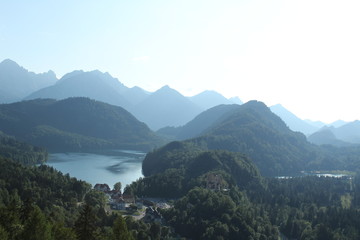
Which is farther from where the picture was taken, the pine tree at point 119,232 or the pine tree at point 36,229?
the pine tree at point 119,232

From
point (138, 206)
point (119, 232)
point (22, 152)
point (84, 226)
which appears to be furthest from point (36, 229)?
point (22, 152)

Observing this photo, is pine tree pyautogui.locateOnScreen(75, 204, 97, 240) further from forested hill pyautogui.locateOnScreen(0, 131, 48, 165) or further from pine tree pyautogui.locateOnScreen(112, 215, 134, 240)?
forested hill pyautogui.locateOnScreen(0, 131, 48, 165)

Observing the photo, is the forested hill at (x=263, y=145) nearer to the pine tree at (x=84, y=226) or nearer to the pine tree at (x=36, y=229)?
the pine tree at (x=84, y=226)

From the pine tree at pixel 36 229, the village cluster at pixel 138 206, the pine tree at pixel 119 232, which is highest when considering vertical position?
the pine tree at pixel 36 229

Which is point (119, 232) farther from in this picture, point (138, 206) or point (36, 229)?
point (138, 206)

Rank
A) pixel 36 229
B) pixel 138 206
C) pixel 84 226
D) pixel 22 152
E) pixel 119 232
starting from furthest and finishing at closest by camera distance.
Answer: pixel 22 152
pixel 138 206
pixel 119 232
pixel 84 226
pixel 36 229

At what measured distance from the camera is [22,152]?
130375 millimetres

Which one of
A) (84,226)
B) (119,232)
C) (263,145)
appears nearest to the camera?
(84,226)

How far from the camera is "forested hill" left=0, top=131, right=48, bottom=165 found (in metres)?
121

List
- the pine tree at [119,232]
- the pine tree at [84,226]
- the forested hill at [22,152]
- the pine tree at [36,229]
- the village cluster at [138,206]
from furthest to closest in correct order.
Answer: the forested hill at [22,152], the village cluster at [138,206], the pine tree at [119,232], the pine tree at [84,226], the pine tree at [36,229]

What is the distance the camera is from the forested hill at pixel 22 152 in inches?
4782

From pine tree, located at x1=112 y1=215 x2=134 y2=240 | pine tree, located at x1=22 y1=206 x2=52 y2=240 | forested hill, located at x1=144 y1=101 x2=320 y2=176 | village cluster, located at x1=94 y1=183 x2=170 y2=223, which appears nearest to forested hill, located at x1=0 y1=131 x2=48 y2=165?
forested hill, located at x1=144 y1=101 x2=320 y2=176

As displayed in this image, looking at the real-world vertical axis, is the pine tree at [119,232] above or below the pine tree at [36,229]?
below

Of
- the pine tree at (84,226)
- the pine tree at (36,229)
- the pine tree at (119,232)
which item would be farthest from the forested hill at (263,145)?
the pine tree at (36,229)
